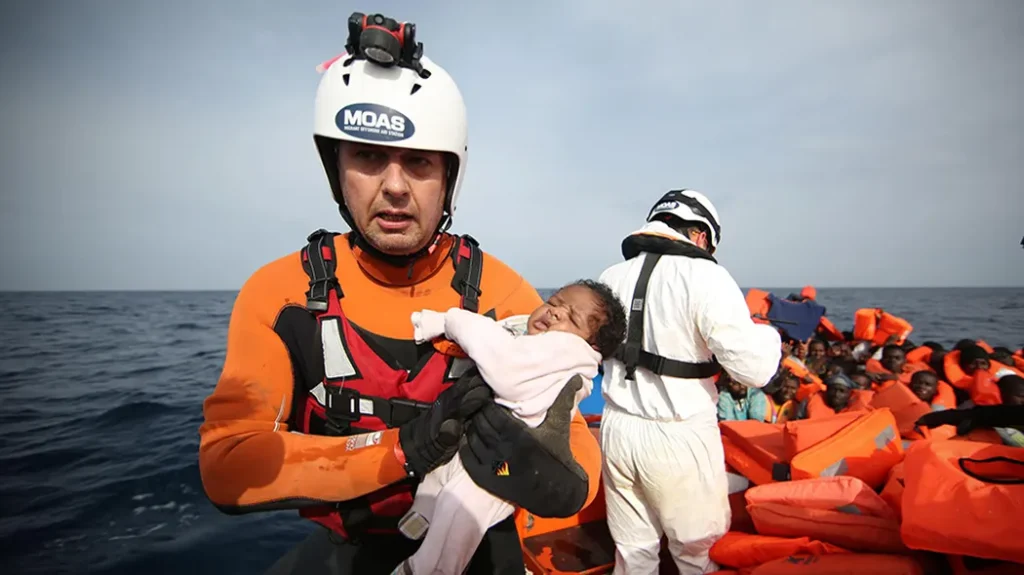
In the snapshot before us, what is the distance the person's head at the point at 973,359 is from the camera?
340 inches

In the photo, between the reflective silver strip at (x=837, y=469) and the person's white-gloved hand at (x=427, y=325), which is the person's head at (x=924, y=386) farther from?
the person's white-gloved hand at (x=427, y=325)

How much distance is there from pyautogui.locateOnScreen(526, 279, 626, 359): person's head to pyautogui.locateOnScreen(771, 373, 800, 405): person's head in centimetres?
702

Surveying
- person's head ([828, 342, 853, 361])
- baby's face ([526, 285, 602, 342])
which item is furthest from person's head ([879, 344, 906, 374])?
baby's face ([526, 285, 602, 342])

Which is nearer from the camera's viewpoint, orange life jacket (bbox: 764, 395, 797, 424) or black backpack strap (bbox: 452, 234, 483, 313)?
black backpack strap (bbox: 452, 234, 483, 313)

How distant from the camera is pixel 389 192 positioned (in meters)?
1.81

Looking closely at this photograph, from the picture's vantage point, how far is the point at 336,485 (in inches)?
64.1

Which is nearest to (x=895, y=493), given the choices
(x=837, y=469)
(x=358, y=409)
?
(x=837, y=469)

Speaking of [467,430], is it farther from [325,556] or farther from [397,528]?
[325,556]

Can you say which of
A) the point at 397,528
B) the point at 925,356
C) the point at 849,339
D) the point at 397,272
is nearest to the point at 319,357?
the point at 397,272

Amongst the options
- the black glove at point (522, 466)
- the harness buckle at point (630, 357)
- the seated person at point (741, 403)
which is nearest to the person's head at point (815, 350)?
the seated person at point (741, 403)

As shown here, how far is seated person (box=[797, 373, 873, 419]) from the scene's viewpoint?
729cm

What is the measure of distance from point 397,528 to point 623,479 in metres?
1.73

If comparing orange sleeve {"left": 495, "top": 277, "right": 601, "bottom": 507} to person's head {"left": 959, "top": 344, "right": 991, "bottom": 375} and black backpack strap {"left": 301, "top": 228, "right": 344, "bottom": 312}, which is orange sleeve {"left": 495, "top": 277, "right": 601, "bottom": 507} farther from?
person's head {"left": 959, "top": 344, "right": 991, "bottom": 375}

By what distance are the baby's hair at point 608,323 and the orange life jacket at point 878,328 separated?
12.7 metres
